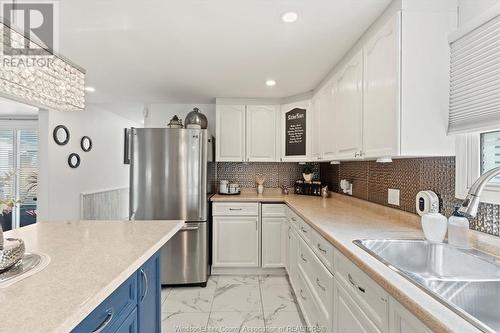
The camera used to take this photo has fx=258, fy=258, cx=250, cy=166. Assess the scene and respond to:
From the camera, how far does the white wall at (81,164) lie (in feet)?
11.0

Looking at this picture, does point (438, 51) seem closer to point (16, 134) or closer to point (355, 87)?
point (355, 87)

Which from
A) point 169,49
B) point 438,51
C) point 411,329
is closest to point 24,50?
point 169,49

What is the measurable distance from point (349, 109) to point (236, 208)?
1.72m

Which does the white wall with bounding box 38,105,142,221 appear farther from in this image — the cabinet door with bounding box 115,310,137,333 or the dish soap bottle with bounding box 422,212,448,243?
the dish soap bottle with bounding box 422,212,448,243

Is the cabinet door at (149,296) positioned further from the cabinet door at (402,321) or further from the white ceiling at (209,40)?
the white ceiling at (209,40)

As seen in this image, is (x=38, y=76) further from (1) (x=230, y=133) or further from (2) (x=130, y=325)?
(1) (x=230, y=133)

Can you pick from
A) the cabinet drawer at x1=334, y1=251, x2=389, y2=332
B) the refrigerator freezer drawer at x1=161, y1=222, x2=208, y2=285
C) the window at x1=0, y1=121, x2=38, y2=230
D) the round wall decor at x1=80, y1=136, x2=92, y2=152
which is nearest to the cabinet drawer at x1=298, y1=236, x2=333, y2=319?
the cabinet drawer at x1=334, y1=251, x2=389, y2=332

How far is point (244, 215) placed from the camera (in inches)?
121

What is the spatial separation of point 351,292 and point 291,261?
5.00 feet

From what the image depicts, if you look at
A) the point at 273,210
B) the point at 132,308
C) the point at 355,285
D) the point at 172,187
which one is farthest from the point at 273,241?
the point at 132,308

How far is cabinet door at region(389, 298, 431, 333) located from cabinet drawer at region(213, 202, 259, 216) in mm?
2245

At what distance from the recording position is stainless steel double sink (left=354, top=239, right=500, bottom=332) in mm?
923

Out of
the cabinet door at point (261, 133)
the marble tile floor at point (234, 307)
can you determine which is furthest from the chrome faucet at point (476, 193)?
the cabinet door at point (261, 133)

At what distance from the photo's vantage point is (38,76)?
1258mm
